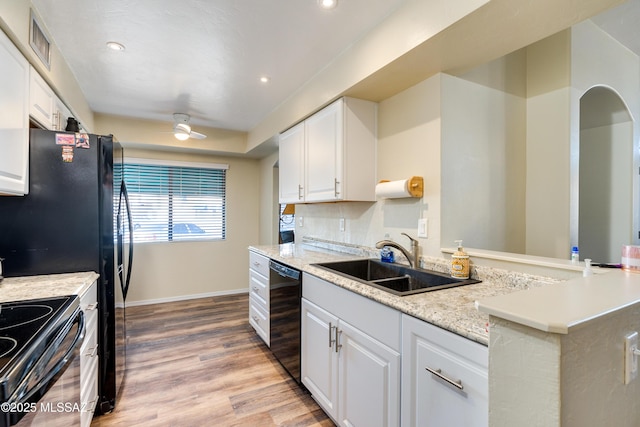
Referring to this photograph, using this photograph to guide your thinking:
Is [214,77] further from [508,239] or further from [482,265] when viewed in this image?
[508,239]

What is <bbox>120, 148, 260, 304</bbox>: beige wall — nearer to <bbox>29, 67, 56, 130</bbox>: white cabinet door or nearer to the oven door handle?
<bbox>29, 67, 56, 130</bbox>: white cabinet door

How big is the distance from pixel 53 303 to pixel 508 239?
2.69m

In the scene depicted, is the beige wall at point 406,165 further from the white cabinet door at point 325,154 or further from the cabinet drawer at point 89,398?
the cabinet drawer at point 89,398

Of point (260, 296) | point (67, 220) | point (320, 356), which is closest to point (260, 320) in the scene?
point (260, 296)

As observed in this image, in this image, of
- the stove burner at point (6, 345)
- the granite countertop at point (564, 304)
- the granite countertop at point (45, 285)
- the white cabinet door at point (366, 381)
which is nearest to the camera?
the granite countertop at point (564, 304)

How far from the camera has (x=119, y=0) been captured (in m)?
1.62

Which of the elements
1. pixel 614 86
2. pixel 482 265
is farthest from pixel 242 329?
pixel 614 86

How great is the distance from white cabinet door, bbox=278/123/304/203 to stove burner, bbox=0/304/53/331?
1996mm

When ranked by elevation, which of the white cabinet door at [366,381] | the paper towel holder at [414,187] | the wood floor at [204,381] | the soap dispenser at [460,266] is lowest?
the wood floor at [204,381]

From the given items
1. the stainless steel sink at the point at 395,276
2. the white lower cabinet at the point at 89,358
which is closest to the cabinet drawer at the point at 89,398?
the white lower cabinet at the point at 89,358

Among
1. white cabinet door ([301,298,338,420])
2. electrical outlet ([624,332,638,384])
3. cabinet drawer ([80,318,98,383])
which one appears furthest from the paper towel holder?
cabinet drawer ([80,318,98,383])

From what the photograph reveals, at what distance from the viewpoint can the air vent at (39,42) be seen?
65.0 inches

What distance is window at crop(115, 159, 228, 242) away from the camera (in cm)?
412

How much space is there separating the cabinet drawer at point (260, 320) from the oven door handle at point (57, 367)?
148 centimetres
